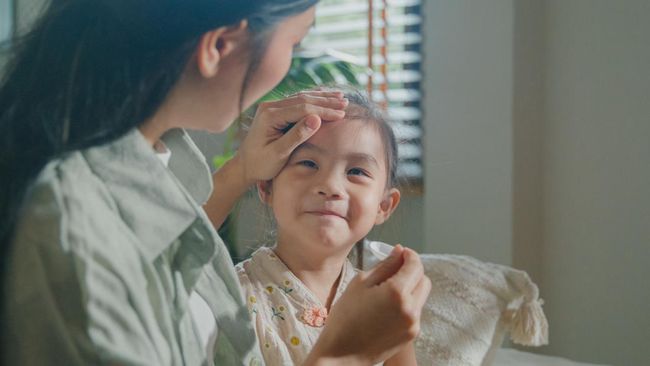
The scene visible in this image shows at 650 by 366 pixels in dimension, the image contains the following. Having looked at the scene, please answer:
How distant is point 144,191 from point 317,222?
13.5 inches

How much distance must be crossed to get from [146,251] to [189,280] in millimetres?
59

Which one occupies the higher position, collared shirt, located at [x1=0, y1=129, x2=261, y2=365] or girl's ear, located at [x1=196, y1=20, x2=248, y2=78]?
girl's ear, located at [x1=196, y1=20, x2=248, y2=78]

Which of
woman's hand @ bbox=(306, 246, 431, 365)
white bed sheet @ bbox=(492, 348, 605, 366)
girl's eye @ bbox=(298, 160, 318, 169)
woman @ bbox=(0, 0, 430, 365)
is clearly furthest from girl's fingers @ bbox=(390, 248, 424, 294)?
white bed sheet @ bbox=(492, 348, 605, 366)

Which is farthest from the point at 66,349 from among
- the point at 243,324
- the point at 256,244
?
the point at 256,244

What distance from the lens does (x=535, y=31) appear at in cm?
161

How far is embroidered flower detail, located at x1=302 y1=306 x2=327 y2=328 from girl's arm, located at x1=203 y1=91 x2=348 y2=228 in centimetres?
13

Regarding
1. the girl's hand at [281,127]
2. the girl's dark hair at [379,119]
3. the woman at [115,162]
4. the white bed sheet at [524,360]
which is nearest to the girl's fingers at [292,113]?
the girl's hand at [281,127]

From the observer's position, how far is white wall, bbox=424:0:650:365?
1484 mm

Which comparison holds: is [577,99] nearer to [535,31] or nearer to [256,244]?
[535,31]

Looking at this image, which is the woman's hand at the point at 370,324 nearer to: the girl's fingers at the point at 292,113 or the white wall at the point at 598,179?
the girl's fingers at the point at 292,113

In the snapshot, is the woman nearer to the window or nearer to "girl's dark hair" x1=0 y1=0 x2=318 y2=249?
"girl's dark hair" x1=0 y1=0 x2=318 y2=249

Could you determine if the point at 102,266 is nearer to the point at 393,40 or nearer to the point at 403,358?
the point at 403,358

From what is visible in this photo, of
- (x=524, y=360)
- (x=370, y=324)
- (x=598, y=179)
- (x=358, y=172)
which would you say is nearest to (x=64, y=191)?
(x=370, y=324)

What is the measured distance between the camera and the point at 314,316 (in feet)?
2.31
